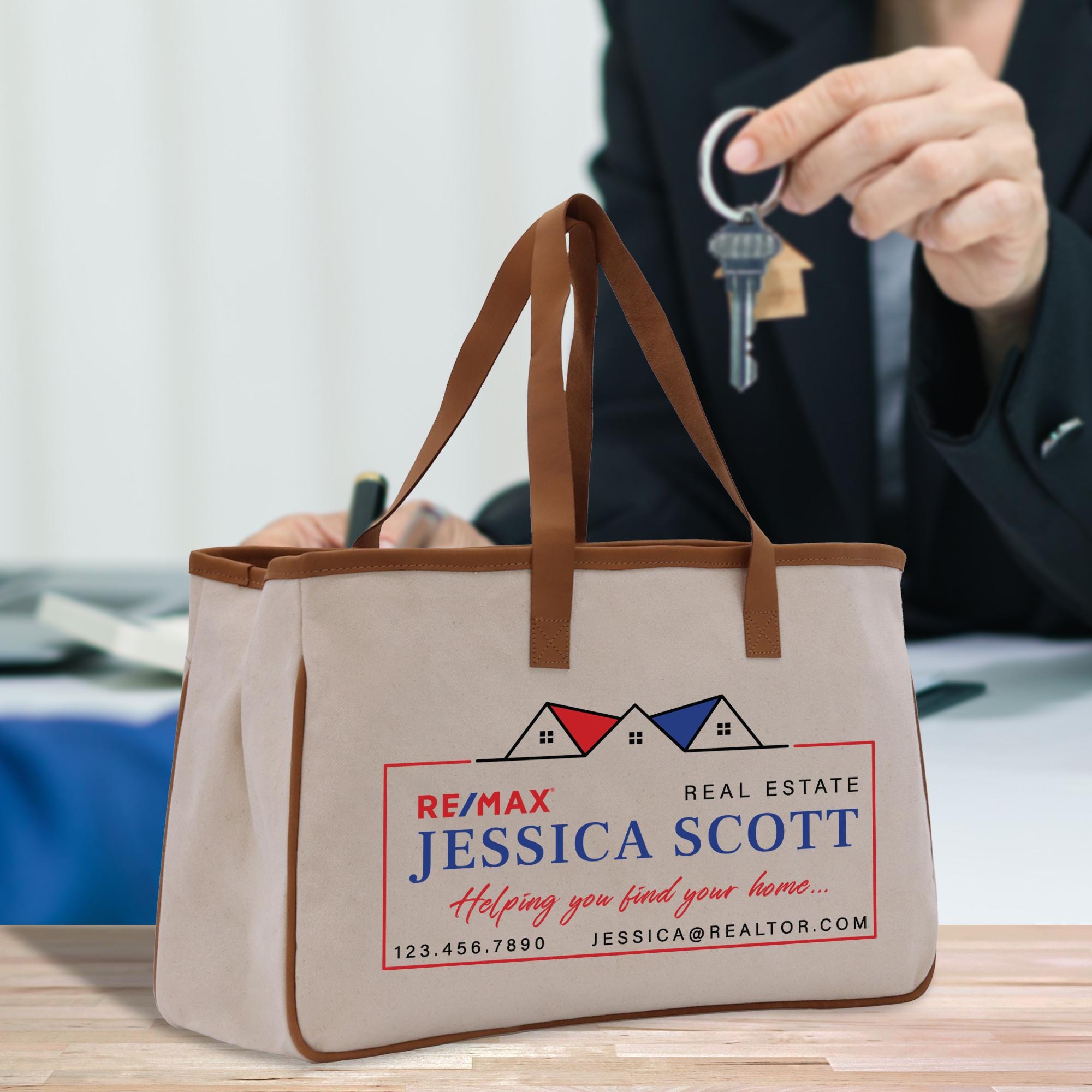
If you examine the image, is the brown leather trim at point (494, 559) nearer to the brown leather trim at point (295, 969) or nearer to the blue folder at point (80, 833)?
the brown leather trim at point (295, 969)

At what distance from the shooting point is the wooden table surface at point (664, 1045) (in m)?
0.42

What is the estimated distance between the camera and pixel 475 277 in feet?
7.77

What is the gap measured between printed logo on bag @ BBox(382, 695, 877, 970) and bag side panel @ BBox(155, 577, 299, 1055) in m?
0.05

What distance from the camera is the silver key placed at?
0.75 m

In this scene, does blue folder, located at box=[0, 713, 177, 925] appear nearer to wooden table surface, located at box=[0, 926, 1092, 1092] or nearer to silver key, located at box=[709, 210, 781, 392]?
wooden table surface, located at box=[0, 926, 1092, 1092]

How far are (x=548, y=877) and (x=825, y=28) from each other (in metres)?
1.04

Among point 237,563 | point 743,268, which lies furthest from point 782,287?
point 237,563

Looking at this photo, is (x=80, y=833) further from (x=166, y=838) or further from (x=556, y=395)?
(x=556, y=395)

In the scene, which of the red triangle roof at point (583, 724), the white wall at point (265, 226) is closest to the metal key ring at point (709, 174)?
the red triangle roof at point (583, 724)

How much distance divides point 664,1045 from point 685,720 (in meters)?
0.13

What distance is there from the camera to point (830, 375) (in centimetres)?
117

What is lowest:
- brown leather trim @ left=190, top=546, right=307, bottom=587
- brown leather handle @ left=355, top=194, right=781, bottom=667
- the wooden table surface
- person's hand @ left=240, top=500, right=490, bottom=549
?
the wooden table surface

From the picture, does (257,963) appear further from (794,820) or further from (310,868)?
(794,820)

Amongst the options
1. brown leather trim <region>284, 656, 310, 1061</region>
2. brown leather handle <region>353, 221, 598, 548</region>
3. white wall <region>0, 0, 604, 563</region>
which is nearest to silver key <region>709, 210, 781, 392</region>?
brown leather handle <region>353, 221, 598, 548</region>
